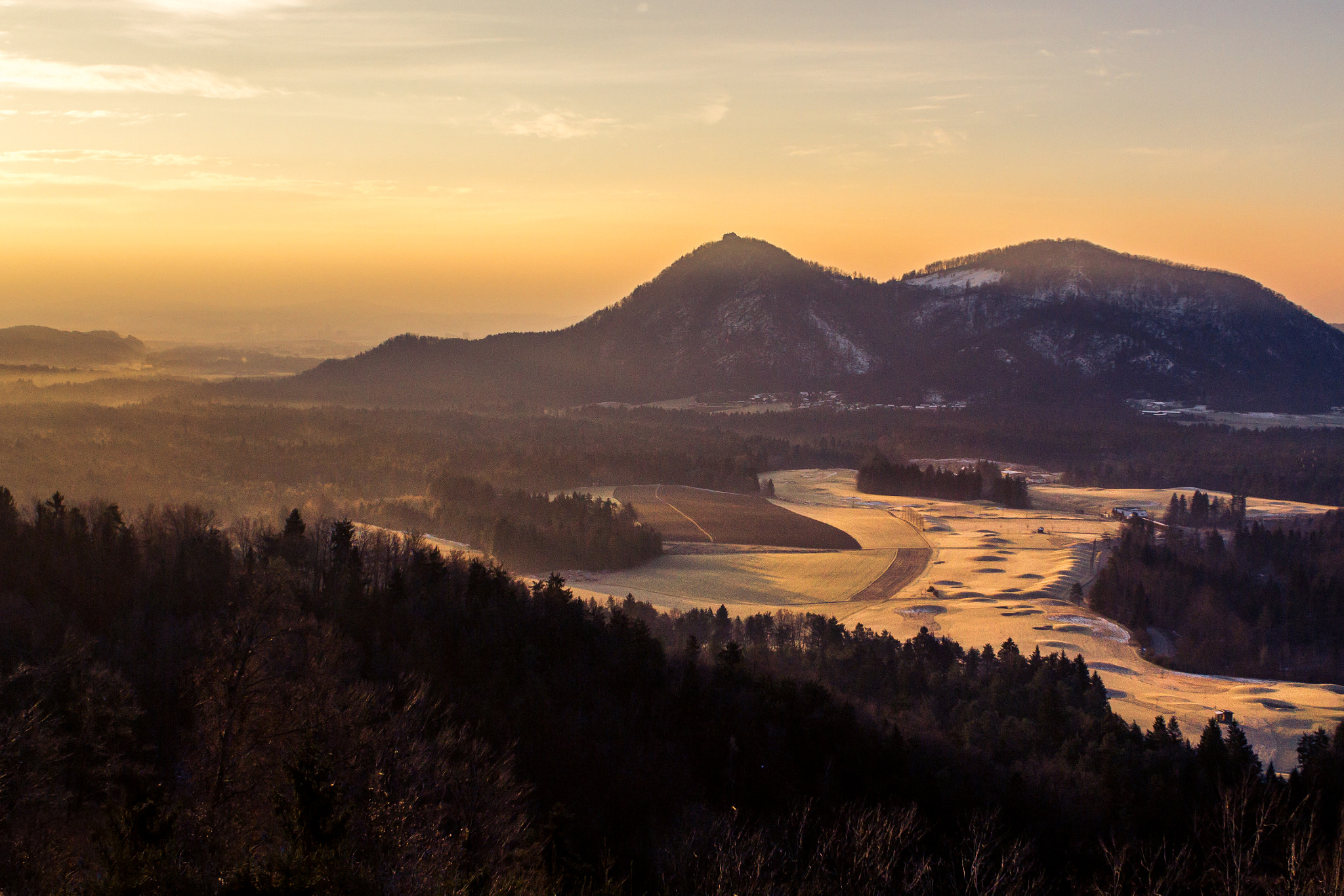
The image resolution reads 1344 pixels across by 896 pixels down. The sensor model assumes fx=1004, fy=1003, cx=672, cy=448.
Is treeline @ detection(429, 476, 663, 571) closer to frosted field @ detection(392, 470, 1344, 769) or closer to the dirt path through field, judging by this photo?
frosted field @ detection(392, 470, 1344, 769)

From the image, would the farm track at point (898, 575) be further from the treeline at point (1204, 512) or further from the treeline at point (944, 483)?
the treeline at point (944, 483)

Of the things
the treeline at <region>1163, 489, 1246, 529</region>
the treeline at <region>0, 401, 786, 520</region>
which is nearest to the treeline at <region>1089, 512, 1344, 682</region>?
the treeline at <region>1163, 489, 1246, 529</region>

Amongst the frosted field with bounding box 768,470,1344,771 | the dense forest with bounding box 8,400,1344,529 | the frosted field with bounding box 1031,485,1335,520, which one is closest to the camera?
the frosted field with bounding box 768,470,1344,771

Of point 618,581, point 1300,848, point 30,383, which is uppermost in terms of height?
point 30,383

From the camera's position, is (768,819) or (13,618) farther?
(13,618)

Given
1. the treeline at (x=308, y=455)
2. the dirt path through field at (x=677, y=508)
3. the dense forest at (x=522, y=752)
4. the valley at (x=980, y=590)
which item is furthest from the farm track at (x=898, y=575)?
the treeline at (x=308, y=455)

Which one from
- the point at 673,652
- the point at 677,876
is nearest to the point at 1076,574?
the point at 673,652

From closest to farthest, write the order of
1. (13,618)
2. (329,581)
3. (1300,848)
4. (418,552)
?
(1300,848) → (13,618) → (329,581) → (418,552)

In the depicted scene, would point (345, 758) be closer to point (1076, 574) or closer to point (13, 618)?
point (13, 618)
